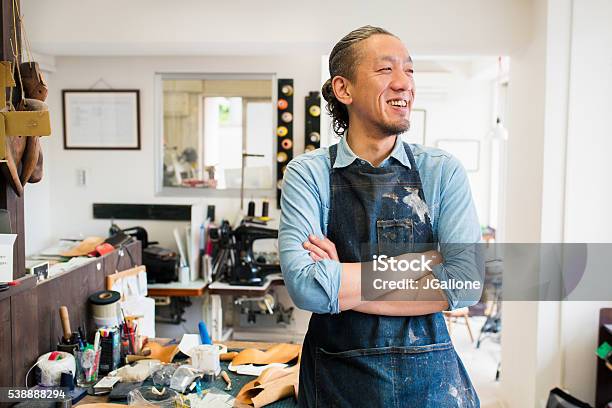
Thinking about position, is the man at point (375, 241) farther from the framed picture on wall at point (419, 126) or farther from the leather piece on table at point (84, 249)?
the framed picture on wall at point (419, 126)

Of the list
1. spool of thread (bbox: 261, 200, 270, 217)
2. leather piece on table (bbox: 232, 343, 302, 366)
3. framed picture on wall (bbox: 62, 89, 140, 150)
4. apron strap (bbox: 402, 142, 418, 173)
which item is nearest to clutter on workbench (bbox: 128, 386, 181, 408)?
leather piece on table (bbox: 232, 343, 302, 366)

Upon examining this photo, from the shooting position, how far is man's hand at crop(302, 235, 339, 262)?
4.31 feet

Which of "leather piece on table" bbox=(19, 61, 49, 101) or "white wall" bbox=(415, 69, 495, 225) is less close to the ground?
"white wall" bbox=(415, 69, 495, 225)

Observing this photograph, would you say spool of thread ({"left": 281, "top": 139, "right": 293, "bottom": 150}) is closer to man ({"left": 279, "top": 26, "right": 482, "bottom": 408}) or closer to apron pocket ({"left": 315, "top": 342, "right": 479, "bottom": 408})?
man ({"left": 279, "top": 26, "right": 482, "bottom": 408})

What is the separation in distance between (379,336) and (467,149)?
228 inches

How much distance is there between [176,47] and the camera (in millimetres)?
3498

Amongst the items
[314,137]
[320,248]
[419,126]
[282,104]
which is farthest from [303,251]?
[419,126]

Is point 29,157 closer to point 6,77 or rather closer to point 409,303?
point 6,77

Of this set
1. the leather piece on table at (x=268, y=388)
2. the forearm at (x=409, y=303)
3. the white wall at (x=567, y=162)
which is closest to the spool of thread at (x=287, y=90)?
the white wall at (x=567, y=162)

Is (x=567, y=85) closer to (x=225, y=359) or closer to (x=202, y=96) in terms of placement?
(x=225, y=359)

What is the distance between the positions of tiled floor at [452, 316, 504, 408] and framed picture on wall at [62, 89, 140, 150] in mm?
3125

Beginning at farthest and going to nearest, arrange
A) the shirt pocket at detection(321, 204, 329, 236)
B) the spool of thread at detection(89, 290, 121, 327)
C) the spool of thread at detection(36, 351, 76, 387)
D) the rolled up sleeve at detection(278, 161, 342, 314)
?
1. the spool of thread at detection(89, 290, 121, 327)
2. the spool of thread at detection(36, 351, 76, 387)
3. the shirt pocket at detection(321, 204, 329, 236)
4. the rolled up sleeve at detection(278, 161, 342, 314)

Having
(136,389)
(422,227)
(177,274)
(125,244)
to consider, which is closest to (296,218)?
(422,227)

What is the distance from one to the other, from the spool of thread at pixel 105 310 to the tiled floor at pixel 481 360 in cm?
257
